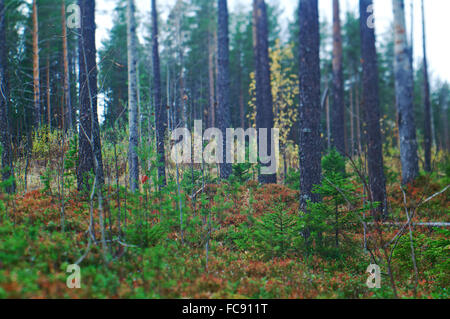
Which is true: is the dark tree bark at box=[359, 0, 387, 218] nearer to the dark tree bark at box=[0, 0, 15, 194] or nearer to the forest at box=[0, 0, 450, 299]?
the forest at box=[0, 0, 450, 299]

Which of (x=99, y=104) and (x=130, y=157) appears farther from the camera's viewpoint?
(x=130, y=157)

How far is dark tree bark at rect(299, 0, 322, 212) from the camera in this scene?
6.62 m

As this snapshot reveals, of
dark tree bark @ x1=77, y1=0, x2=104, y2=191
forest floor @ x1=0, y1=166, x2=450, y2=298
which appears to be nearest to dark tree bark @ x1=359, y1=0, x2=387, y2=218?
forest floor @ x1=0, y1=166, x2=450, y2=298

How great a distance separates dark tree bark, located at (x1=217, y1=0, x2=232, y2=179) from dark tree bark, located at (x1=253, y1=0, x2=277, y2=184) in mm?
1453

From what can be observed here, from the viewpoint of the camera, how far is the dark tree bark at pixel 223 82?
1198cm

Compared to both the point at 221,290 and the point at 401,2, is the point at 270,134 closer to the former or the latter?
the point at 401,2

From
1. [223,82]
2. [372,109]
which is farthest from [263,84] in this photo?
[372,109]

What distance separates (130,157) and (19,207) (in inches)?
164

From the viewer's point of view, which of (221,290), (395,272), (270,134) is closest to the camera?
(221,290)

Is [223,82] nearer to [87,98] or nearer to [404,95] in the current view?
[87,98]

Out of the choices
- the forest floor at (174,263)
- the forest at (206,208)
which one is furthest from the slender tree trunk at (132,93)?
the forest floor at (174,263)

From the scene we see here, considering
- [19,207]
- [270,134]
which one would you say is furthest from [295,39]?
[19,207]

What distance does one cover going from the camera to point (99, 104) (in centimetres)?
702

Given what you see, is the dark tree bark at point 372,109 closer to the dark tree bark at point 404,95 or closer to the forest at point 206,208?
the forest at point 206,208
